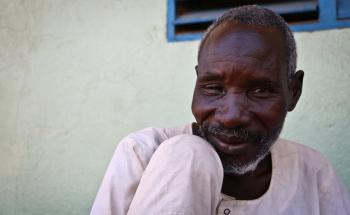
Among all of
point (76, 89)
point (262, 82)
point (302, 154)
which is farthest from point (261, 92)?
point (76, 89)

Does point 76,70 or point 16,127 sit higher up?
point 76,70

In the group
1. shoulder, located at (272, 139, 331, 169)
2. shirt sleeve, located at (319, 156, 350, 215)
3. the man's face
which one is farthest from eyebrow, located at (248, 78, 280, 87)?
shirt sleeve, located at (319, 156, 350, 215)

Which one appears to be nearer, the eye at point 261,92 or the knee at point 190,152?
the knee at point 190,152

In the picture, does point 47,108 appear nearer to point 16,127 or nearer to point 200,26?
point 16,127

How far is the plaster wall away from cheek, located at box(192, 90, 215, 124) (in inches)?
37.0

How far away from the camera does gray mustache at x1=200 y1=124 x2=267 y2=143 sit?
6.54ft

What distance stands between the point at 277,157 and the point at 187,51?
43.4 inches

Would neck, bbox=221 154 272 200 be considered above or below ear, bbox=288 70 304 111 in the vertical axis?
below

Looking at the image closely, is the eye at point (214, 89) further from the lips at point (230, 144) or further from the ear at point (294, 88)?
the ear at point (294, 88)

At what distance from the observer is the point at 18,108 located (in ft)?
11.2

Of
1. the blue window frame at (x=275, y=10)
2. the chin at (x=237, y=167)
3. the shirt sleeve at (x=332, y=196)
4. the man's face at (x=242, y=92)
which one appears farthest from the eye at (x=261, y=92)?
the blue window frame at (x=275, y=10)

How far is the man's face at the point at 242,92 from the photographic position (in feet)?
6.64

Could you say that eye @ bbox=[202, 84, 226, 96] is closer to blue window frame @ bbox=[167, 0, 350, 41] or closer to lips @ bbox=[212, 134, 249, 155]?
lips @ bbox=[212, 134, 249, 155]

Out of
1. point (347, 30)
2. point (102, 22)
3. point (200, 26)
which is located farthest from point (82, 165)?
point (347, 30)
